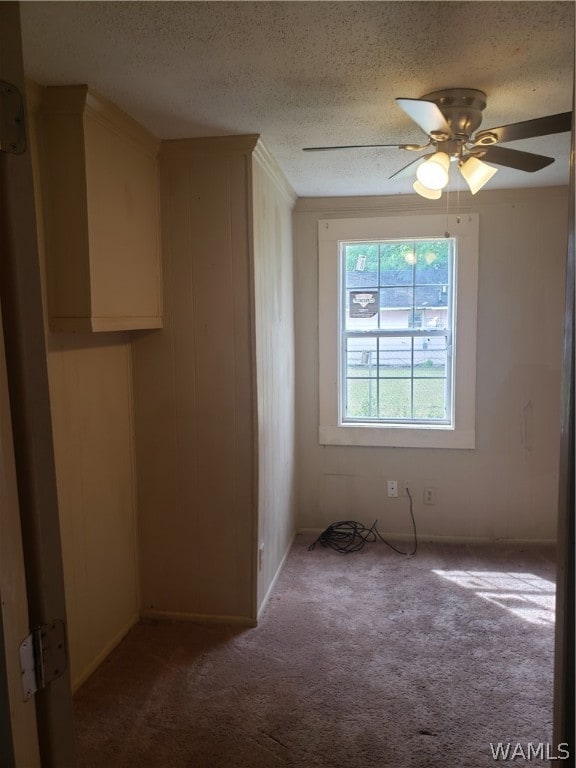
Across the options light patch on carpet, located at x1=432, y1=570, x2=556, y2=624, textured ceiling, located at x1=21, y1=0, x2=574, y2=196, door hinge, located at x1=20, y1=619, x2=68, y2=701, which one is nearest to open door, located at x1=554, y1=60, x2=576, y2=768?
door hinge, located at x1=20, y1=619, x2=68, y2=701

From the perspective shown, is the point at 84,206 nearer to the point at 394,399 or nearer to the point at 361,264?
the point at 361,264

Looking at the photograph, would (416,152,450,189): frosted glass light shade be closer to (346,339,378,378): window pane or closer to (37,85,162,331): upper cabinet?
(37,85,162,331): upper cabinet

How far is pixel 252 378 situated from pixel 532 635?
73.7 inches

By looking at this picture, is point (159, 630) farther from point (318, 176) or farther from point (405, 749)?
point (318, 176)

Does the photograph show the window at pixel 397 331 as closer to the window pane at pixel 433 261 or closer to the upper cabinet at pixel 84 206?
the window pane at pixel 433 261

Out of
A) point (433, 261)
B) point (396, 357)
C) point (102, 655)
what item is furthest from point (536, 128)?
point (102, 655)

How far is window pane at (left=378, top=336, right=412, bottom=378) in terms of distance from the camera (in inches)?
156

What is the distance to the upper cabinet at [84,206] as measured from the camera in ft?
6.88

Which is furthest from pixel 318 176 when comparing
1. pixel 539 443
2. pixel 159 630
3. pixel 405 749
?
pixel 405 749

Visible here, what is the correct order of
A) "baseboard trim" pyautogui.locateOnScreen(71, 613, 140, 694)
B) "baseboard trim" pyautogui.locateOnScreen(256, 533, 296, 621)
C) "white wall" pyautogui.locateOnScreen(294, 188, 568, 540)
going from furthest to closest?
"white wall" pyautogui.locateOnScreen(294, 188, 568, 540) < "baseboard trim" pyautogui.locateOnScreen(256, 533, 296, 621) < "baseboard trim" pyautogui.locateOnScreen(71, 613, 140, 694)

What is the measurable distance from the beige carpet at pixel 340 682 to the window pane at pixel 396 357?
1.43 meters

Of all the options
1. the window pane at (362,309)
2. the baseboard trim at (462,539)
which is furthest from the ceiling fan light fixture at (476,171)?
the baseboard trim at (462,539)

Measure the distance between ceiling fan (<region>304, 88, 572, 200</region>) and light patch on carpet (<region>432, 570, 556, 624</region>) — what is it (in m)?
2.19

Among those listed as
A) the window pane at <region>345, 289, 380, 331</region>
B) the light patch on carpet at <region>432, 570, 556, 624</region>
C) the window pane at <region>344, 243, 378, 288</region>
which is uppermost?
the window pane at <region>344, 243, 378, 288</region>
